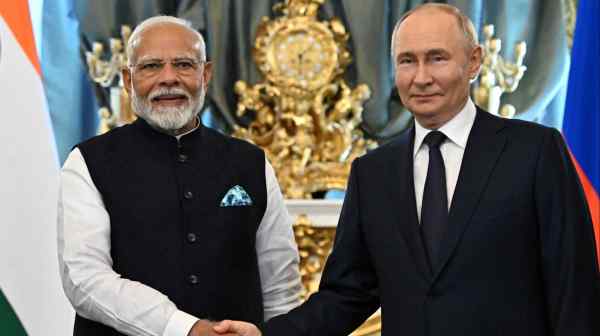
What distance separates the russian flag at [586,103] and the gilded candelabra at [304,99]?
0.88 meters

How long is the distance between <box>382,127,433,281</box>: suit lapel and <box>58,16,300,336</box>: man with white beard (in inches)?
16.3

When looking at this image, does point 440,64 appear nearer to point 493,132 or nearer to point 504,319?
point 493,132

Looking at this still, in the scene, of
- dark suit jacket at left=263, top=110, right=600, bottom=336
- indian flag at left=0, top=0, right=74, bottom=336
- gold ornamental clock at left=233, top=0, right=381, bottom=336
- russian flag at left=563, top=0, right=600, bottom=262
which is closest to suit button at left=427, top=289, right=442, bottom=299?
dark suit jacket at left=263, top=110, right=600, bottom=336

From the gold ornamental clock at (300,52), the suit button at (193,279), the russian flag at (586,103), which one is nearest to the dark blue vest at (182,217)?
the suit button at (193,279)

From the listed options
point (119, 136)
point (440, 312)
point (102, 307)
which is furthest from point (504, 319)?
point (119, 136)

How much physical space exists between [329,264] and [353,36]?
7.20ft

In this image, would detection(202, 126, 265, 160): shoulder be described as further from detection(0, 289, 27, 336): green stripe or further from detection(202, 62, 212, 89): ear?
detection(0, 289, 27, 336): green stripe

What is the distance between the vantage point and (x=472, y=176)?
226cm

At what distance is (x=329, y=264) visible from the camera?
252 cm

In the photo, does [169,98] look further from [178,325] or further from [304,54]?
[304,54]

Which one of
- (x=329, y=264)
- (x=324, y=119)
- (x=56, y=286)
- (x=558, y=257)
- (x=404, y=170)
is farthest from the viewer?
(x=324, y=119)

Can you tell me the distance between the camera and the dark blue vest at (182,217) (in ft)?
8.23

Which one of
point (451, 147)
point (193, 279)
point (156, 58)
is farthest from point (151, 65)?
point (451, 147)

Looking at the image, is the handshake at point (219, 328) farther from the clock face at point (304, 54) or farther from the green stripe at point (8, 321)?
the clock face at point (304, 54)
